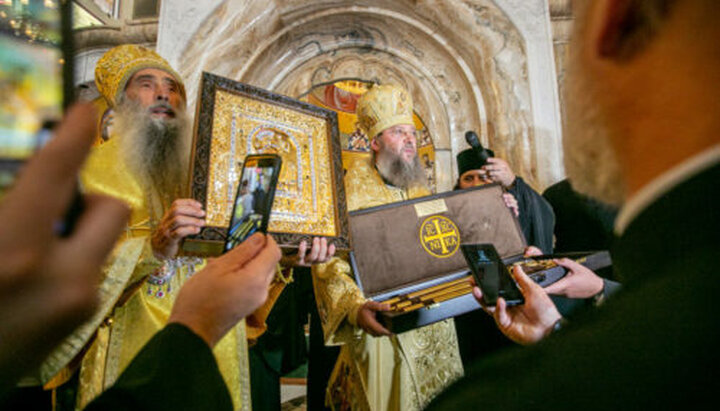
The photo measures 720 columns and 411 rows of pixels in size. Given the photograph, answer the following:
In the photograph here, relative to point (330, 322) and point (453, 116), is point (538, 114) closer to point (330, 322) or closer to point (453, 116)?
point (453, 116)

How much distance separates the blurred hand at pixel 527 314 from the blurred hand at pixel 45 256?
3.69ft

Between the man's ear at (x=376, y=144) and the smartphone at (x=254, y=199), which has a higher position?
the man's ear at (x=376, y=144)

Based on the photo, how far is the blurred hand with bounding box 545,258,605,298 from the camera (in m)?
1.53

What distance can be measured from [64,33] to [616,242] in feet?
2.18

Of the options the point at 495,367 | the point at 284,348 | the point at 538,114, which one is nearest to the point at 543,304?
the point at 495,367

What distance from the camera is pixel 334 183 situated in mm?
1517

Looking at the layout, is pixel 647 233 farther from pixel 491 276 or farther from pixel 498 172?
pixel 498 172

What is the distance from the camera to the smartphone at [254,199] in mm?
904

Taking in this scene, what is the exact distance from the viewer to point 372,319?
1.56 m

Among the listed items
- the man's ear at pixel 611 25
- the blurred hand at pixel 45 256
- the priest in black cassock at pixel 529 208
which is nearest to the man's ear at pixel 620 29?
the man's ear at pixel 611 25

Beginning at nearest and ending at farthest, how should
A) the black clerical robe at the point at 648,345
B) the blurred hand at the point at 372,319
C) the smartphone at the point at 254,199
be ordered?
the black clerical robe at the point at 648,345 → the smartphone at the point at 254,199 → the blurred hand at the point at 372,319

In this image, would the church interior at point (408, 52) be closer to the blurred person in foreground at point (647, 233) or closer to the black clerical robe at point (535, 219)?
the black clerical robe at point (535, 219)

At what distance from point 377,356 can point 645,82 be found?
1717mm

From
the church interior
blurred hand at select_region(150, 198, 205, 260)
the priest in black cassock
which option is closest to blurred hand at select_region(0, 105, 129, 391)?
blurred hand at select_region(150, 198, 205, 260)
